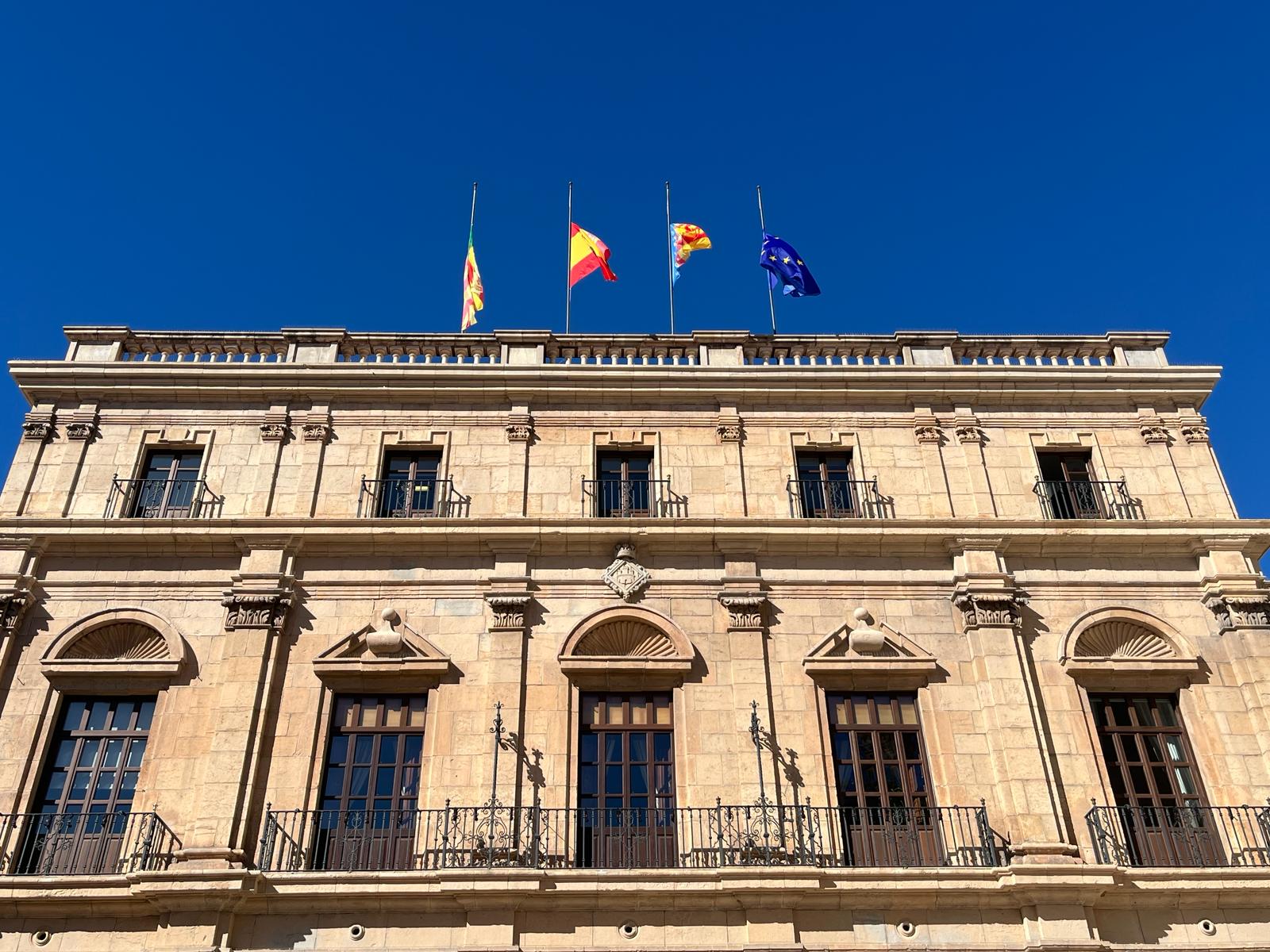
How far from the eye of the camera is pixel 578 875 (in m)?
15.5

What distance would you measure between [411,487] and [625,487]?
406cm

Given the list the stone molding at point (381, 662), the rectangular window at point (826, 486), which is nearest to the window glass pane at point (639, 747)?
the stone molding at point (381, 662)

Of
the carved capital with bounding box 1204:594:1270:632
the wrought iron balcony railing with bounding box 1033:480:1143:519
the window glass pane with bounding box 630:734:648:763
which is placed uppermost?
the wrought iron balcony railing with bounding box 1033:480:1143:519

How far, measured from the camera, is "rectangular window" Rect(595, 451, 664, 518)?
20125 mm

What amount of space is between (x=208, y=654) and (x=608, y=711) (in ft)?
22.2

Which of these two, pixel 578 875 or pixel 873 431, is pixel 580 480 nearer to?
pixel 873 431

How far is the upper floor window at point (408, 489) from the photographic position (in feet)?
65.4

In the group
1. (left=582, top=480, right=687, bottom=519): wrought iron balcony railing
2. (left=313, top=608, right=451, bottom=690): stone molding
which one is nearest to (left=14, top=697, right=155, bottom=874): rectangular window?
(left=313, top=608, right=451, bottom=690): stone molding

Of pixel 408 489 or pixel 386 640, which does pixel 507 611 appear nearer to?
pixel 386 640

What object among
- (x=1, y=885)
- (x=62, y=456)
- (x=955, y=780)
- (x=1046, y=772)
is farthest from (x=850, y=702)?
(x=62, y=456)

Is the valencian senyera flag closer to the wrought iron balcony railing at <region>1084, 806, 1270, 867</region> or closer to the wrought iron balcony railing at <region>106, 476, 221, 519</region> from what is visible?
the wrought iron balcony railing at <region>106, 476, 221, 519</region>

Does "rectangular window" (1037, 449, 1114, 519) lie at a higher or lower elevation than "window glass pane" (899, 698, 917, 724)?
higher

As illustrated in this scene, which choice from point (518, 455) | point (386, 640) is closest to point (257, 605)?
point (386, 640)

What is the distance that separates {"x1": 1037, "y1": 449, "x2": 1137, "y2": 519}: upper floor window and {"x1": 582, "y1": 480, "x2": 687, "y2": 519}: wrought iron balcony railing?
7035 millimetres
